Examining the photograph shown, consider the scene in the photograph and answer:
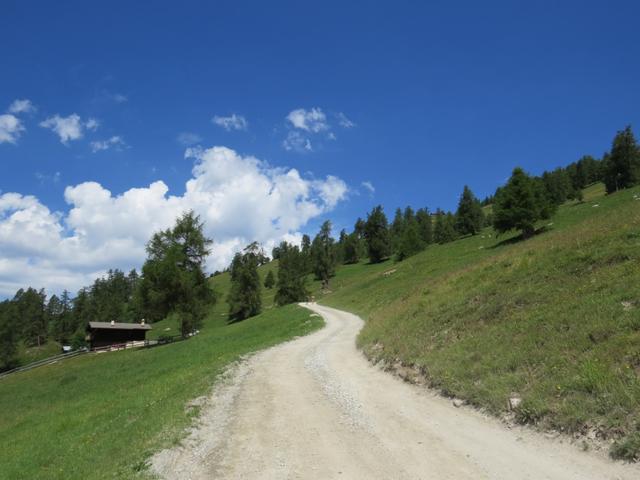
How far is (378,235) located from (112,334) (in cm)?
7229

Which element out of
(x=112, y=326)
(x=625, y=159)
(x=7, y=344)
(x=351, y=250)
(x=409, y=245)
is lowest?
(x=112, y=326)

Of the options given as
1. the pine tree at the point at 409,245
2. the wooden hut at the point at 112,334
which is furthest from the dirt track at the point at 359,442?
the pine tree at the point at 409,245

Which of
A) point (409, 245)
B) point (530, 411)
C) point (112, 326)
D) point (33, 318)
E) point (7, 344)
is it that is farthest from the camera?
point (33, 318)

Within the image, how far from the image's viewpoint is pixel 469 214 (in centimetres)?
10338

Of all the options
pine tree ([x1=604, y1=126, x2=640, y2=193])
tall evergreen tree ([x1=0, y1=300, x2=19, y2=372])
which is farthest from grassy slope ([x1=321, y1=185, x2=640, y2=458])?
tall evergreen tree ([x1=0, y1=300, x2=19, y2=372])

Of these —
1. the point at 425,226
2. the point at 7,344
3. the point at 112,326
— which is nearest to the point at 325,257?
the point at 425,226

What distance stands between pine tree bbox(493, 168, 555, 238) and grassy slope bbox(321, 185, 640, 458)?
28419 millimetres

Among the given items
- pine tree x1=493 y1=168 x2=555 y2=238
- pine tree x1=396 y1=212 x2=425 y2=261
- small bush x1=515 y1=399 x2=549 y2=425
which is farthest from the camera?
pine tree x1=396 y1=212 x2=425 y2=261

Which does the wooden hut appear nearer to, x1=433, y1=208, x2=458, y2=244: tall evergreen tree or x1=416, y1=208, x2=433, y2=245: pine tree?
x1=433, y1=208, x2=458, y2=244: tall evergreen tree

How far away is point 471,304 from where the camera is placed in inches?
725

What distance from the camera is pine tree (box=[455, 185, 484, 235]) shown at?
4038 inches

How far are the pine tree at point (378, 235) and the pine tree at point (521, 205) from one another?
64.7 meters

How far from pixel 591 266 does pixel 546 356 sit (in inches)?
277

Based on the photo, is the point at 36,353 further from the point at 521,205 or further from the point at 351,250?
the point at 521,205
